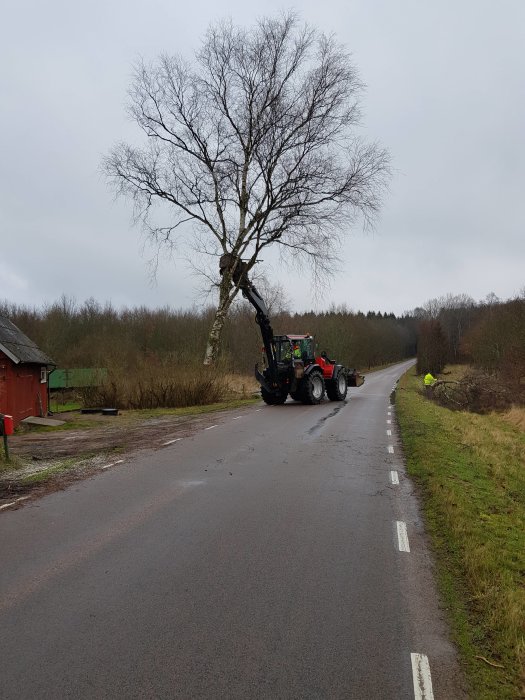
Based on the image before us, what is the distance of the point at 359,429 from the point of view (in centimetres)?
1552

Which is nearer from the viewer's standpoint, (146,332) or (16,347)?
(16,347)

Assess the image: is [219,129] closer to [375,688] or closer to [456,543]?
[456,543]

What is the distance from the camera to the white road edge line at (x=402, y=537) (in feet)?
19.3

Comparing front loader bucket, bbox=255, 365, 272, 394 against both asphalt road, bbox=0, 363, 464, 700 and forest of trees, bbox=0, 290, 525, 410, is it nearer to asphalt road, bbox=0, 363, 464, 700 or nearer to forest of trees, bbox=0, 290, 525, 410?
forest of trees, bbox=0, 290, 525, 410

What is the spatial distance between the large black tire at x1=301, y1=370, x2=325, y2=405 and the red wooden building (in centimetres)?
1061

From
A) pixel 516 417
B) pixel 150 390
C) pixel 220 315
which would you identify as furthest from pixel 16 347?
pixel 516 417

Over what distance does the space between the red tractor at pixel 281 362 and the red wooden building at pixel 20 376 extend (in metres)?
8.61

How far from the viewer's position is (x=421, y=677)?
3469 millimetres

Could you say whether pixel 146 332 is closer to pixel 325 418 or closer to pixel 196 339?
pixel 196 339

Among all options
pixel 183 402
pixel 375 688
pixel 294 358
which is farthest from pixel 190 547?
pixel 183 402

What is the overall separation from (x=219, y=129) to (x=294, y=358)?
12124mm

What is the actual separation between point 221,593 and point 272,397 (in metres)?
18.5

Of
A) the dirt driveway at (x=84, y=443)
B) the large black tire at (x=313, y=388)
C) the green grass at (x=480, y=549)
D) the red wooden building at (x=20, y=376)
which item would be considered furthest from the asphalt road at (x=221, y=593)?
the large black tire at (x=313, y=388)

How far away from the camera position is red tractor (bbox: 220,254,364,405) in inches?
879
